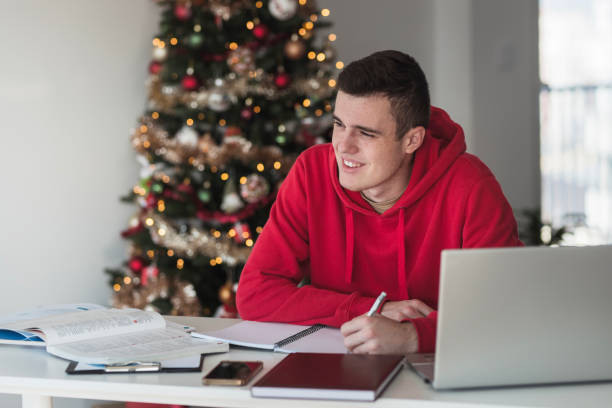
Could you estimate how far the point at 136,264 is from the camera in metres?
3.26

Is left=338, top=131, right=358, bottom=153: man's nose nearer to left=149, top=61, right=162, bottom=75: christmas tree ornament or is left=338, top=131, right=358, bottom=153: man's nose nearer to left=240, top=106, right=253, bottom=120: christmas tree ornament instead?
left=240, top=106, right=253, bottom=120: christmas tree ornament

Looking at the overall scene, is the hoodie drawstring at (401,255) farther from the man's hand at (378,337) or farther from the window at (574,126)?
the window at (574,126)

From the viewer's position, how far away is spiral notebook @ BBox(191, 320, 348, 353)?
1.27 metres

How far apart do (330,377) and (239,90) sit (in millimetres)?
2203

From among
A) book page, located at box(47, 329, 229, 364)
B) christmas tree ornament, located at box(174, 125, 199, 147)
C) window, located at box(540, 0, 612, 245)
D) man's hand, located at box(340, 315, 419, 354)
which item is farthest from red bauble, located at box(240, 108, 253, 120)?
window, located at box(540, 0, 612, 245)

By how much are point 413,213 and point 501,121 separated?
335 cm

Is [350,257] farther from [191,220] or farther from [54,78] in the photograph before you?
[54,78]

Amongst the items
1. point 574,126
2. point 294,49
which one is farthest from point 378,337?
point 574,126

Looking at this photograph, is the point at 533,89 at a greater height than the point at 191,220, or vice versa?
the point at 533,89

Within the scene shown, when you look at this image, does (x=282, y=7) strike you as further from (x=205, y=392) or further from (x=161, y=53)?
(x=205, y=392)

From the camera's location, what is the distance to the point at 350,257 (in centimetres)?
171

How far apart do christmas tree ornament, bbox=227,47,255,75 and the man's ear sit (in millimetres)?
1498

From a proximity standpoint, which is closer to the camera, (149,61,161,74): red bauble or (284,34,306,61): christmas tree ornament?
(284,34,306,61): christmas tree ornament

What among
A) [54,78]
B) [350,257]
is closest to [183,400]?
[350,257]
